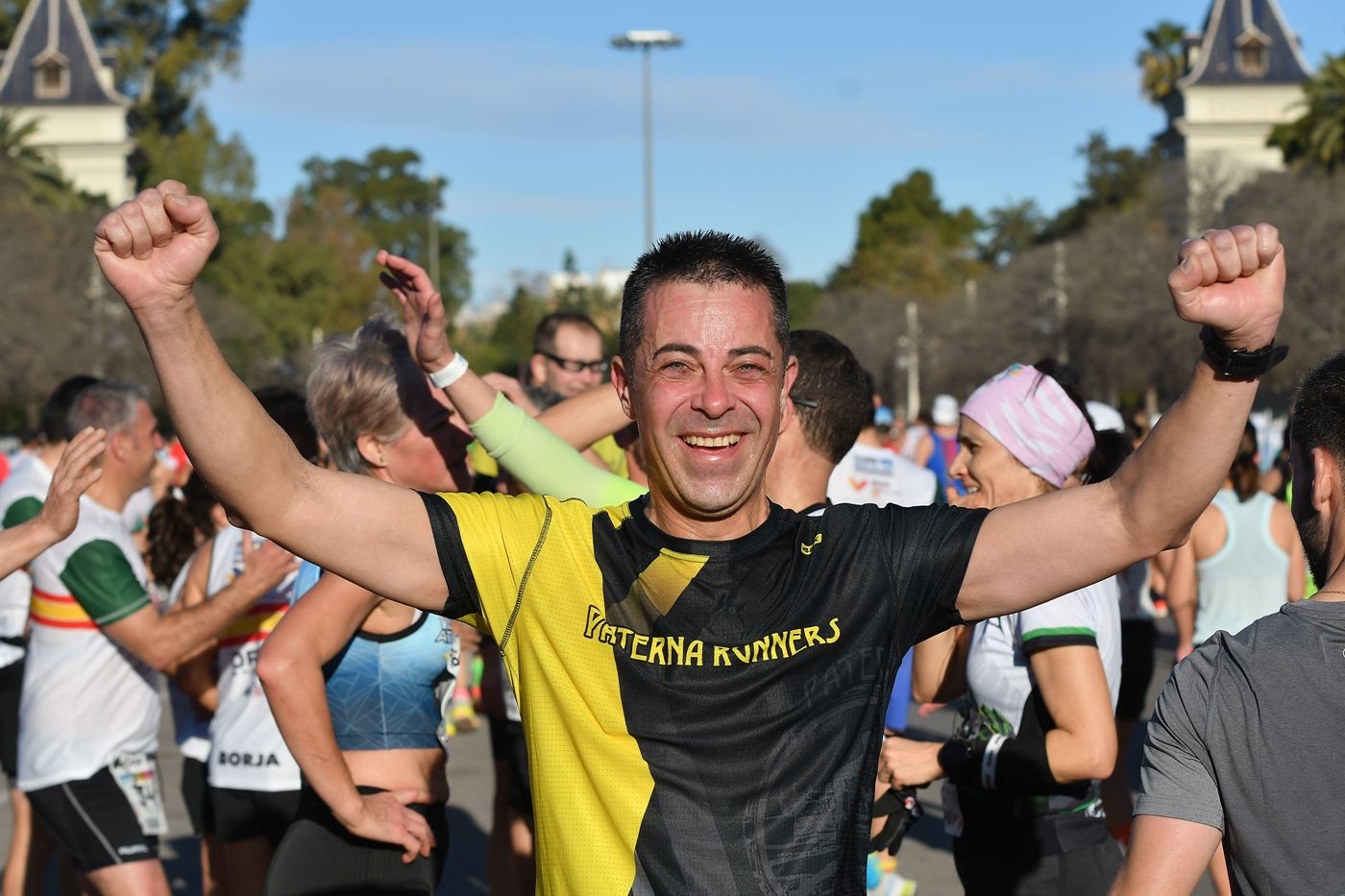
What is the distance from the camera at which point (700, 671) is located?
2.60 meters

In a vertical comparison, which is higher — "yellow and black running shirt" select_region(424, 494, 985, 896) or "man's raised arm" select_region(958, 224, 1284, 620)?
"man's raised arm" select_region(958, 224, 1284, 620)

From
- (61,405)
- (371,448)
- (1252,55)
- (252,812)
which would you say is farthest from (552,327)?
(1252,55)

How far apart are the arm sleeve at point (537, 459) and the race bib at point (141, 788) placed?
222 centimetres

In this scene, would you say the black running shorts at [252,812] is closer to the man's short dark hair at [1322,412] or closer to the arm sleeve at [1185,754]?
the arm sleeve at [1185,754]

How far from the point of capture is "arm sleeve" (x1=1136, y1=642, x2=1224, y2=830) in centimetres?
265

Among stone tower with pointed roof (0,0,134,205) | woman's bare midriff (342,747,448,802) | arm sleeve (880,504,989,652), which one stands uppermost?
stone tower with pointed roof (0,0,134,205)

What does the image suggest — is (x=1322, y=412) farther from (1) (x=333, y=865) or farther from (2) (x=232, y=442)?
(1) (x=333, y=865)

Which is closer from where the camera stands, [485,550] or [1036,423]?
[485,550]

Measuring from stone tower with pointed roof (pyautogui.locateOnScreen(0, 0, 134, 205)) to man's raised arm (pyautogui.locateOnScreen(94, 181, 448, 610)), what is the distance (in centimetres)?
7384

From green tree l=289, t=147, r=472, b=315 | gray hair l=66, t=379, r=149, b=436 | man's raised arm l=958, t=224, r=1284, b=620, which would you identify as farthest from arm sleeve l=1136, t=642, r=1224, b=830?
green tree l=289, t=147, r=472, b=315

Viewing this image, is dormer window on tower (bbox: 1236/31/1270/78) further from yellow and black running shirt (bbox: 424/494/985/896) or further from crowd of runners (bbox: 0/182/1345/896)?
yellow and black running shirt (bbox: 424/494/985/896)

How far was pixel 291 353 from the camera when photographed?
66.3 m

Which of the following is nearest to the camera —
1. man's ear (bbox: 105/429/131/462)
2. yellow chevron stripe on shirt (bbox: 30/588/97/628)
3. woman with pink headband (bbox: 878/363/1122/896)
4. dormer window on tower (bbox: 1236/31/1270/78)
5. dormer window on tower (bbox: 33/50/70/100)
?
woman with pink headband (bbox: 878/363/1122/896)

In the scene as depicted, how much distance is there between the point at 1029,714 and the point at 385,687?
63.0 inches
